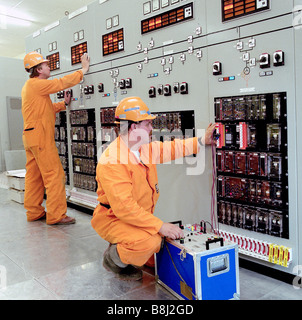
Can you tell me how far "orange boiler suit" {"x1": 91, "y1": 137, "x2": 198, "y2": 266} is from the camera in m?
2.29

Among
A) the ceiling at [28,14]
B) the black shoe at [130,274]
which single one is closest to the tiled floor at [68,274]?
the black shoe at [130,274]

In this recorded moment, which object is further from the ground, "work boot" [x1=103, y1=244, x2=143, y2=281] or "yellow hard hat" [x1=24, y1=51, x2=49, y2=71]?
"yellow hard hat" [x1=24, y1=51, x2=49, y2=71]

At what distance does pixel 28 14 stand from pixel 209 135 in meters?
5.84

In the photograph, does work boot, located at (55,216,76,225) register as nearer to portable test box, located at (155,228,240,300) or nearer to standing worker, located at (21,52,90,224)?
standing worker, located at (21,52,90,224)

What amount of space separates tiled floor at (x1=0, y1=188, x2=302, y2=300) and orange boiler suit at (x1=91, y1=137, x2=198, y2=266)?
0.28 m

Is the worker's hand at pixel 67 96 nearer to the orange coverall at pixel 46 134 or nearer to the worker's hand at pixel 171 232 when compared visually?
the orange coverall at pixel 46 134

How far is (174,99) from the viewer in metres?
3.26

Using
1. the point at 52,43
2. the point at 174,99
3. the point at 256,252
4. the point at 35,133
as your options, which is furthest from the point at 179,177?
the point at 52,43

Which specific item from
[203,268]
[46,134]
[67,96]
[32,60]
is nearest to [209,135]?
[203,268]

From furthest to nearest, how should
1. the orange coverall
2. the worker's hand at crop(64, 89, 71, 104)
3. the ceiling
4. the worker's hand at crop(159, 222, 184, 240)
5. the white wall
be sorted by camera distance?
the white wall < the ceiling < the worker's hand at crop(64, 89, 71, 104) < the orange coverall < the worker's hand at crop(159, 222, 184, 240)

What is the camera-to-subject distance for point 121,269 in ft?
8.76

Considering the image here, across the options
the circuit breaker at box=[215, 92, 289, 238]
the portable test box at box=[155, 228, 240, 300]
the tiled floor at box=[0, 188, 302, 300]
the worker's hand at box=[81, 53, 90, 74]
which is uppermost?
the worker's hand at box=[81, 53, 90, 74]

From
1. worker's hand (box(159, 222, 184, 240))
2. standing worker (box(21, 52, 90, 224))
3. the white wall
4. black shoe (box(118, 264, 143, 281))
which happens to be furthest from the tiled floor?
the white wall

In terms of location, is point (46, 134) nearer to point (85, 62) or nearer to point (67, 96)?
point (67, 96)
